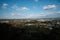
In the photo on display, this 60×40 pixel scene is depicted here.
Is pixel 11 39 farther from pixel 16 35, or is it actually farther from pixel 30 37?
pixel 30 37

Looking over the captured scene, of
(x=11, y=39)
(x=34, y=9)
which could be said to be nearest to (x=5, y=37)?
(x=11, y=39)

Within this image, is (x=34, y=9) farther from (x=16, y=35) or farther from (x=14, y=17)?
(x=16, y=35)

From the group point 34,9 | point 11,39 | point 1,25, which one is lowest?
point 11,39

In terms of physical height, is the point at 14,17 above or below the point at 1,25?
above
